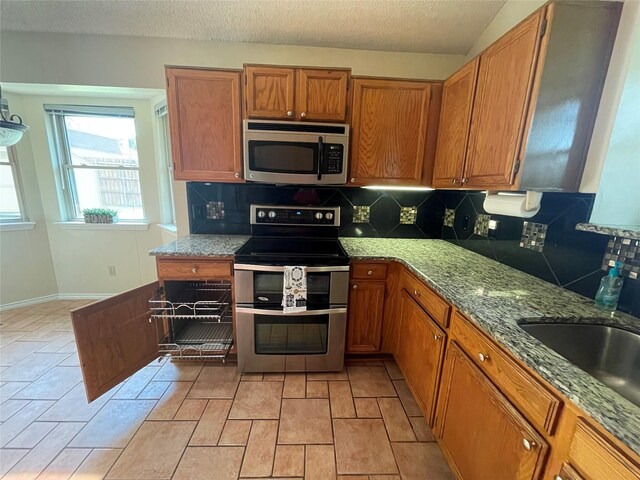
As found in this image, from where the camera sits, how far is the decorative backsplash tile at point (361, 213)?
2.50 metres

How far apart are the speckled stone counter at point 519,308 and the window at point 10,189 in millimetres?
3643

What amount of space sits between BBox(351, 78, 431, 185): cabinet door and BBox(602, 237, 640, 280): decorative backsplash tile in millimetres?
1228

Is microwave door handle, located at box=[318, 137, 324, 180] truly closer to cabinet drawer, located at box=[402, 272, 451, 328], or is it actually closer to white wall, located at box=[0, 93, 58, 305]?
cabinet drawer, located at box=[402, 272, 451, 328]

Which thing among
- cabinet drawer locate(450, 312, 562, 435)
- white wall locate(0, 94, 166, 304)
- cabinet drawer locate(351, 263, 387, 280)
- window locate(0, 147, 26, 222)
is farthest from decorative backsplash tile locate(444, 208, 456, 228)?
window locate(0, 147, 26, 222)

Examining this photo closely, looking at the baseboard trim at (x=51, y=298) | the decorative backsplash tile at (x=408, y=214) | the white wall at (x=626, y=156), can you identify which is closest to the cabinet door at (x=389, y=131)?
the decorative backsplash tile at (x=408, y=214)

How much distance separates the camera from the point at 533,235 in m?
1.56

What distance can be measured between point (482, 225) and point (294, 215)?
151cm

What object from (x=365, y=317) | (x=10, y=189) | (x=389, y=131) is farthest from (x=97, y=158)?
(x=365, y=317)

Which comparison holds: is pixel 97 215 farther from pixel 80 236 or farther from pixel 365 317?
pixel 365 317

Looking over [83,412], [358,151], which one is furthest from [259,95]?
[83,412]

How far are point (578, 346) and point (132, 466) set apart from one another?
85.7 inches

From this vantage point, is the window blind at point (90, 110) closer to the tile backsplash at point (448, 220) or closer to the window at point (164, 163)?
the window at point (164, 163)

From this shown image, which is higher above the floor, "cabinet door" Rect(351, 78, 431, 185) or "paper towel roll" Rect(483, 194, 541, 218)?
"cabinet door" Rect(351, 78, 431, 185)

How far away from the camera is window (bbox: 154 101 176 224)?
2.71 m
